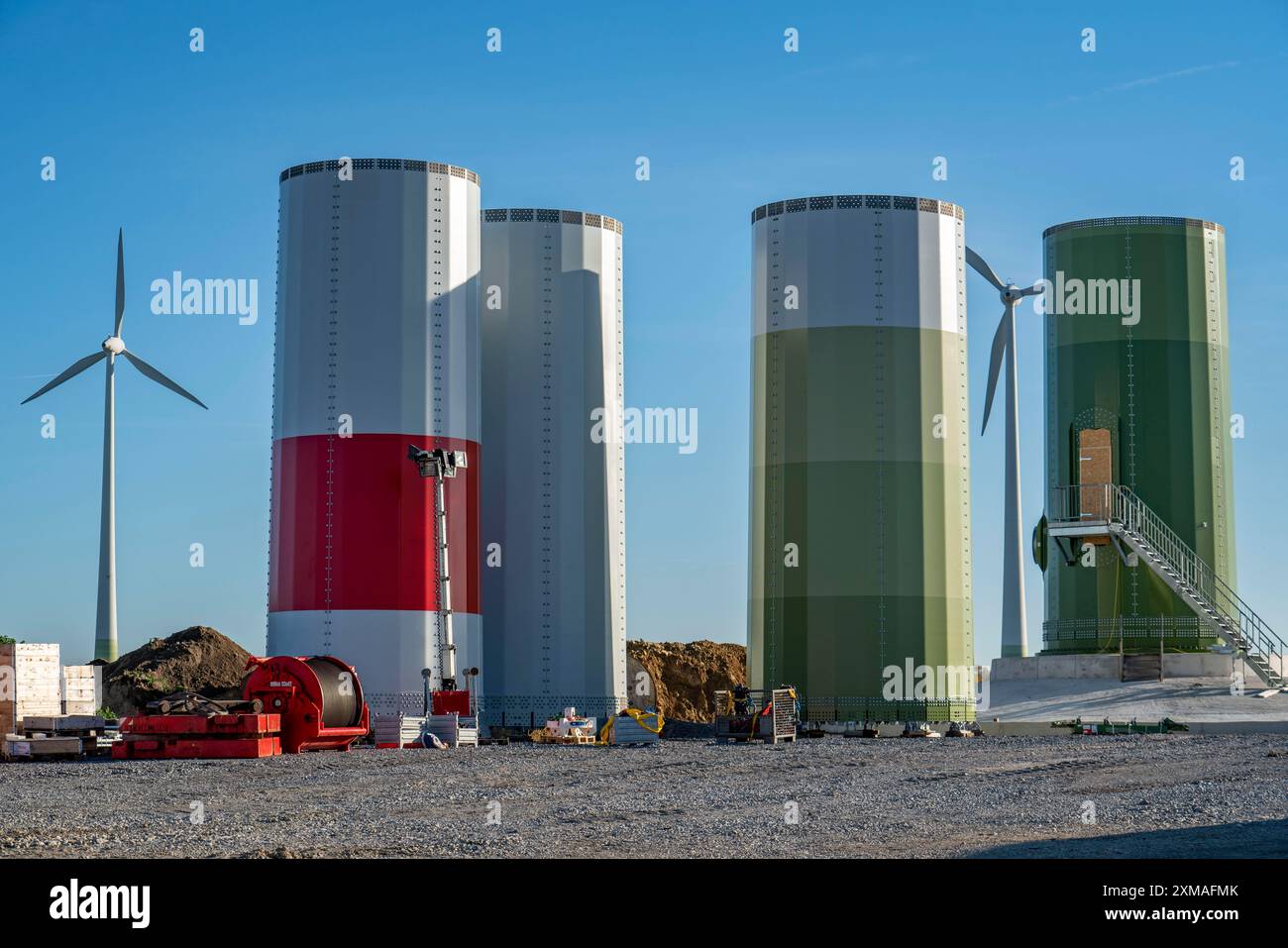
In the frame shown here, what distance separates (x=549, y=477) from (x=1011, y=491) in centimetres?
1246

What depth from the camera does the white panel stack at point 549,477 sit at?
41125 millimetres

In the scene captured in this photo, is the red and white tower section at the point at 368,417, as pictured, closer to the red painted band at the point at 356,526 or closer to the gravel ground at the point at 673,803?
the red painted band at the point at 356,526

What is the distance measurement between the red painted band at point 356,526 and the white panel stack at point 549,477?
12.3 feet

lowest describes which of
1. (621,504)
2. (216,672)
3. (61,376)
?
(216,672)

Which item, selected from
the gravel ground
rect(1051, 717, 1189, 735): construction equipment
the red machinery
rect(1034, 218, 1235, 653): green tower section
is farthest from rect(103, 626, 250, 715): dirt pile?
rect(1051, 717, 1189, 735): construction equipment

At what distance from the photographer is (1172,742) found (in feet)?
102

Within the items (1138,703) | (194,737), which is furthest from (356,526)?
(1138,703)

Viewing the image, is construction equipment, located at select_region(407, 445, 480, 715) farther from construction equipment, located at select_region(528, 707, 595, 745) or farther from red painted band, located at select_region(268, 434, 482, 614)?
construction equipment, located at select_region(528, 707, 595, 745)

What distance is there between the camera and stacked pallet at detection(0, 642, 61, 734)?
3112cm

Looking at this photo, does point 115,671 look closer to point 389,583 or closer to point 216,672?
point 216,672

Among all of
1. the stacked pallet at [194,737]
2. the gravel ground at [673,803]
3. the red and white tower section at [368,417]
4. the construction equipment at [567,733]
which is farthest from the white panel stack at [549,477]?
the stacked pallet at [194,737]

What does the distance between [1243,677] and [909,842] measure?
2935 centimetres

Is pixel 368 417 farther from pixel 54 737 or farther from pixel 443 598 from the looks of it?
pixel 54 737
